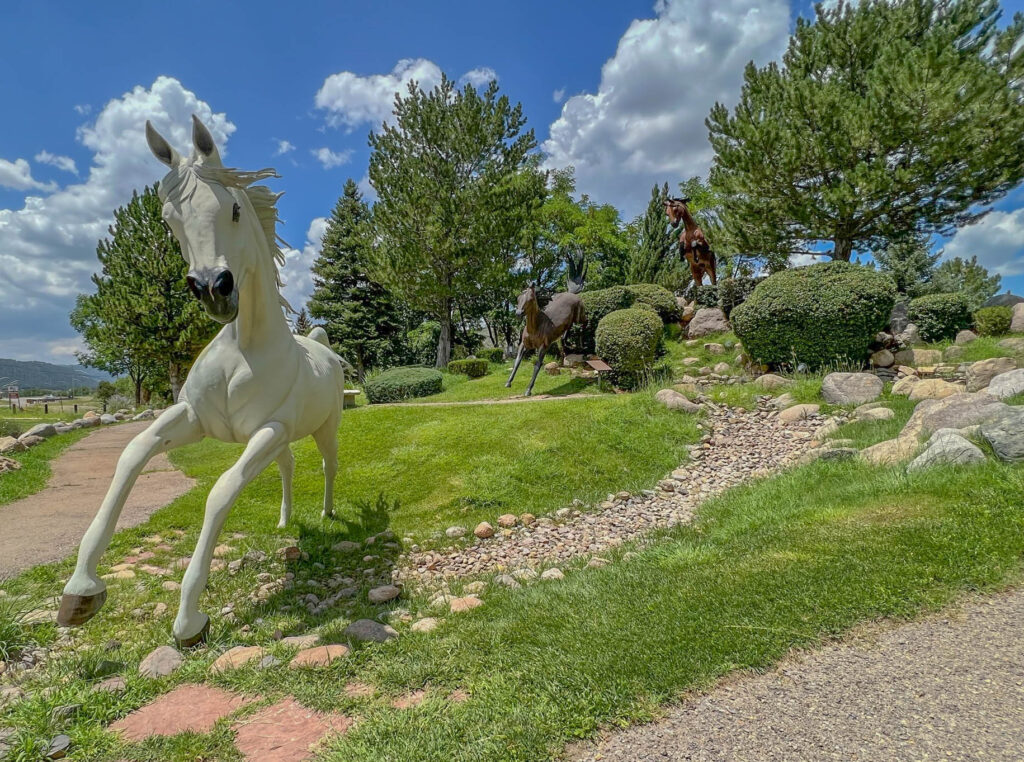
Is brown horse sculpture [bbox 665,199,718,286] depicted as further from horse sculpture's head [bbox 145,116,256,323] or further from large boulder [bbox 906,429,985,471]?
horse sculpture's head [bbox 145,116,256,323]

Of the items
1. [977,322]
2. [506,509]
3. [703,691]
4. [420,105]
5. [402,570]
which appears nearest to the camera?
[703,691]

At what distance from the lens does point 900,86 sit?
12.1 metres

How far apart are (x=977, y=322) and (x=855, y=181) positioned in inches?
191

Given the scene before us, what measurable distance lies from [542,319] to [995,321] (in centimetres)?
1048

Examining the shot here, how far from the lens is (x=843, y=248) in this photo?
1497 cm

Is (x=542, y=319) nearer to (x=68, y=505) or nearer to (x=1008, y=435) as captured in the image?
(x=1008, y=435)

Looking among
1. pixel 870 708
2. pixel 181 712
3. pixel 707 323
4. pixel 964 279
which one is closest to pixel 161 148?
pixel 181 712

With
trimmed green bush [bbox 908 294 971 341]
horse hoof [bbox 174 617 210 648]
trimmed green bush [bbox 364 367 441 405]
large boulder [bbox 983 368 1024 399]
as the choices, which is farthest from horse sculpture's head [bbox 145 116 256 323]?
trimmed green bush [bbox 908 294 971 341]

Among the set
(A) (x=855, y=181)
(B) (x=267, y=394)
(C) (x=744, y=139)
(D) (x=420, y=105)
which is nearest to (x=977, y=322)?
(A) (x=855, y=181)

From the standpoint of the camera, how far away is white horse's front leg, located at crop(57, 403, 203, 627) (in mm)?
2402

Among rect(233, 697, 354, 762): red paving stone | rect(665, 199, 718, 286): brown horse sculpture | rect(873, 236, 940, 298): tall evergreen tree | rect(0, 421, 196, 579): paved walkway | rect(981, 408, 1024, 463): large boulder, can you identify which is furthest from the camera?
rect(873, 236, 940, 298): tall evergreen tree

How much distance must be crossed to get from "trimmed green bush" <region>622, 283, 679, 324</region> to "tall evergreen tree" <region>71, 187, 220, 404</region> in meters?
17.0

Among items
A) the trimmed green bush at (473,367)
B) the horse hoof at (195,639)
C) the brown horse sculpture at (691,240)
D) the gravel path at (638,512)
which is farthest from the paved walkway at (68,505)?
the brown horse sculpture at (691,240)

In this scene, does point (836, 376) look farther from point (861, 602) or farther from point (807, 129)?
point (807, 129)
